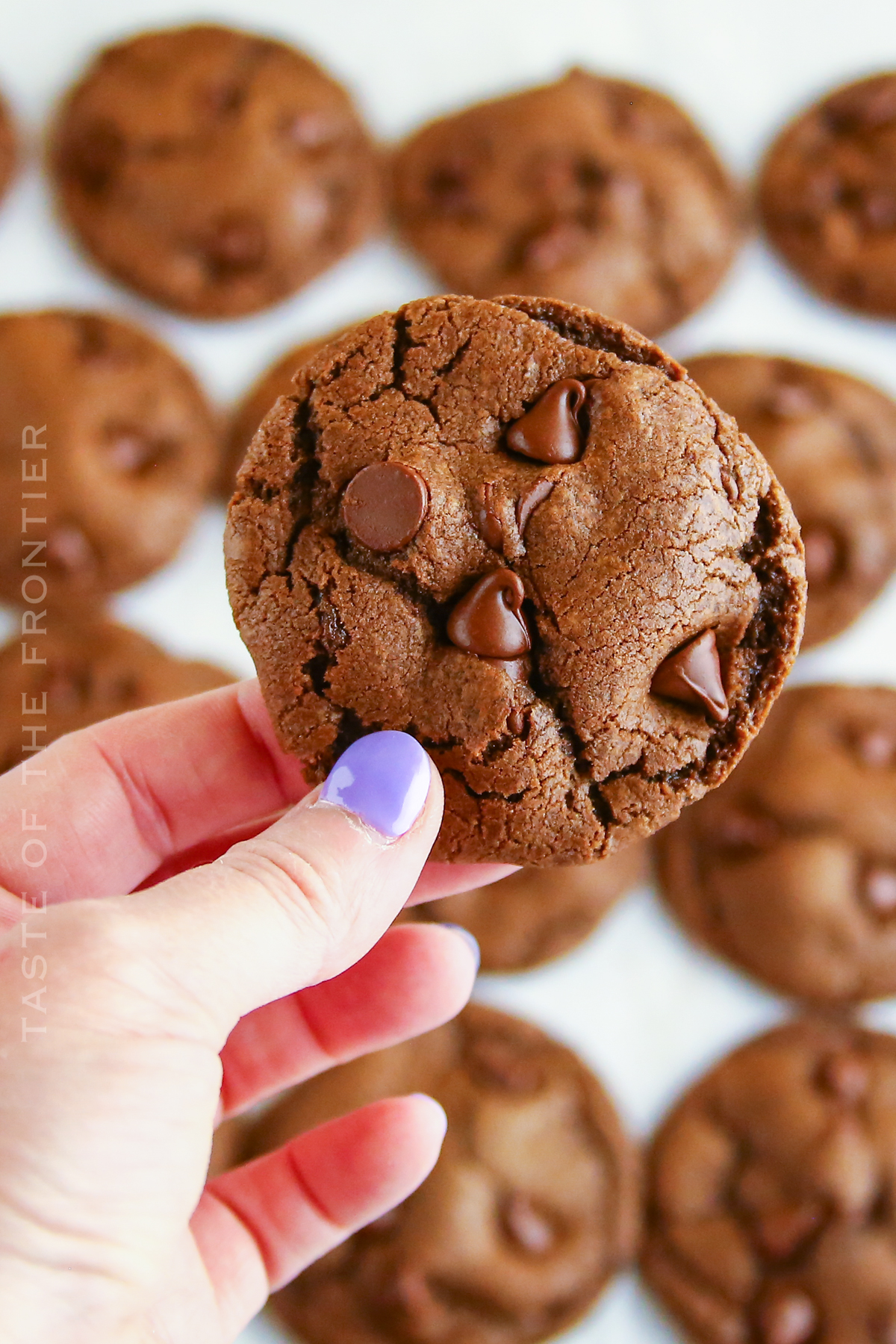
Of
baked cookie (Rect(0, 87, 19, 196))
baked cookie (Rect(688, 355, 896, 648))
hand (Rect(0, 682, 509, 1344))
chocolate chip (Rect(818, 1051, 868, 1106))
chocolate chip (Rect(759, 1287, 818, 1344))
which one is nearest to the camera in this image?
hand (Rect(0, 682, 509, 1344))

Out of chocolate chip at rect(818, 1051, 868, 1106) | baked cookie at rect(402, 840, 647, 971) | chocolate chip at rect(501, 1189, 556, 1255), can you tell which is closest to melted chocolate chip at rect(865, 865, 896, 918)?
chocolate chip at rect(818, 1051, 868, 1106)

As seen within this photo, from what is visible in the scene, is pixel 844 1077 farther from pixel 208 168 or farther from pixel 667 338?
pixel 208 168

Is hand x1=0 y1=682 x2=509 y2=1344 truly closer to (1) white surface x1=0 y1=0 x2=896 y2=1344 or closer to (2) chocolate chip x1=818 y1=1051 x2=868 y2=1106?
(1) white surface x1=0 y1=0 x2=896 y2=1344

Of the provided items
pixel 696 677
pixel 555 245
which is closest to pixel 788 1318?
pixel 696 677

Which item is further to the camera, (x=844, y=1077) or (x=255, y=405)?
(x=255, y=405)

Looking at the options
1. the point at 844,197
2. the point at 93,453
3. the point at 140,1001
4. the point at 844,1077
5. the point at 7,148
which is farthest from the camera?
the point at 844,197

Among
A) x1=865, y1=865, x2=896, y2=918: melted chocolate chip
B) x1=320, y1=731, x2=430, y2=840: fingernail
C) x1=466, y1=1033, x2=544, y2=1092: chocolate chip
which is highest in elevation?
x1=320, y1=731, x2=430, y2=840: fingernail

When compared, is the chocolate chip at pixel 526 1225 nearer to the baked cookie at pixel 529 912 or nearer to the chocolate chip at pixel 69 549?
the baked cookie at pixel 529 912
